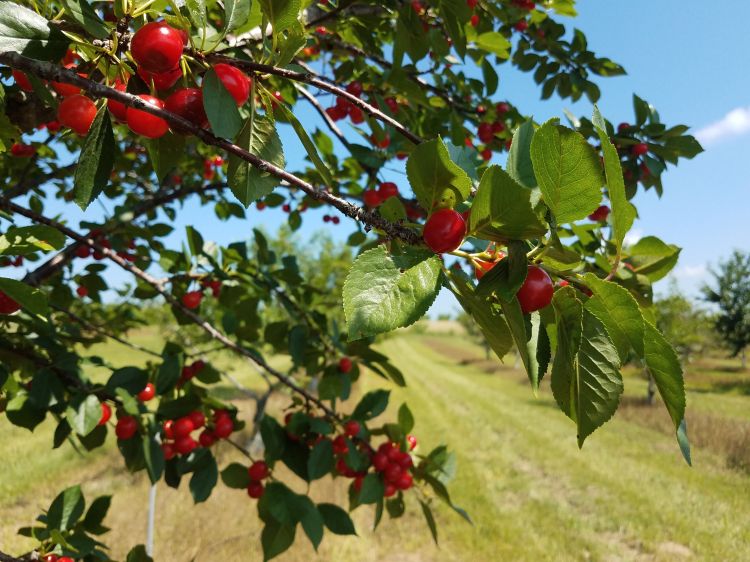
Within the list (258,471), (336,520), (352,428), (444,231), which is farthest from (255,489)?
(444,231)

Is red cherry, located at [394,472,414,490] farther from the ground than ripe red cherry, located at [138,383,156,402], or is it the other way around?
ripe red cherry, located at [138,383,156,402]

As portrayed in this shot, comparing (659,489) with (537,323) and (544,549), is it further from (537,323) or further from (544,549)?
(537,323)

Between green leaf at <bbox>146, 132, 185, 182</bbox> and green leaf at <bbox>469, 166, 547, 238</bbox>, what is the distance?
71 cm

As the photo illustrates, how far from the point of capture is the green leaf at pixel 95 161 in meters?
0.84

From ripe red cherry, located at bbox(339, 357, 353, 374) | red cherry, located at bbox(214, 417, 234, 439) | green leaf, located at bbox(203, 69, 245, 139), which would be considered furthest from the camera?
ripe red cherry, located at bbox(339, 357, 353, 374)

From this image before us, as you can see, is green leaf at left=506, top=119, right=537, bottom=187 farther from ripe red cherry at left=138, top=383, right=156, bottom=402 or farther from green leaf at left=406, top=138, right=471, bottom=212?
ripe red cherry at left=138, top=383, right=156, bottom=402

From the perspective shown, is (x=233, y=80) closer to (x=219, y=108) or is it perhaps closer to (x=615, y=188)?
(x=219, y=108)

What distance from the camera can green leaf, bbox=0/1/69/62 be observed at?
755mm

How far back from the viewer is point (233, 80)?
32.1 inches

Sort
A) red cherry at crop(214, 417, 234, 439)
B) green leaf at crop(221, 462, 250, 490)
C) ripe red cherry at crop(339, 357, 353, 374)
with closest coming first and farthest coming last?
red cherry at crop(214, 417, 234, 439) < green leaf at crop(221, 462, 250, 490) < ripe red cherry at crop(339, 357, 353, 374)

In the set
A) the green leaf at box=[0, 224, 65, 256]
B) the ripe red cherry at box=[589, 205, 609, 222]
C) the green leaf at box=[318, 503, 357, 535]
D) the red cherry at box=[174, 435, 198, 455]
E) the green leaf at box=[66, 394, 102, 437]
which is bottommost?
the green leaf at box=[318, 503, 357, 535]

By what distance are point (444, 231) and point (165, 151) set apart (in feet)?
2.31

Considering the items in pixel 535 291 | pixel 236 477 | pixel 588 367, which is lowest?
pixel 236 477

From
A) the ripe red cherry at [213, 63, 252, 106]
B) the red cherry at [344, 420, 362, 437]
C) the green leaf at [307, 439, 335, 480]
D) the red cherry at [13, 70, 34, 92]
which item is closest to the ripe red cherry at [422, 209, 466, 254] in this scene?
the ripe red cherry at [213, 63, 252, 106]
